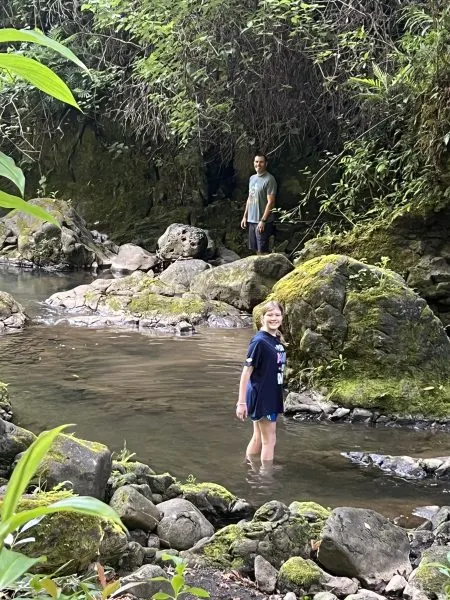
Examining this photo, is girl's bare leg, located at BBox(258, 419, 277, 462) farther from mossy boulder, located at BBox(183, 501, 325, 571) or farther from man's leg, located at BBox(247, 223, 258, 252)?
man's leg, located at BBox(247, 223, 258, 252)

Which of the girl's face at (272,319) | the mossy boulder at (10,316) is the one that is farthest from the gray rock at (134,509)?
the mossy boulder at (10,316)

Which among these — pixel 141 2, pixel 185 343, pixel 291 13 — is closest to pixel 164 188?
pixel 141 2

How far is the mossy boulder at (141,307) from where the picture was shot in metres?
11.2

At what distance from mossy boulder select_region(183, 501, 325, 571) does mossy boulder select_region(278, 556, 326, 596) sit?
228 mm

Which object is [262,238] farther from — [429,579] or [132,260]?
[429,579]

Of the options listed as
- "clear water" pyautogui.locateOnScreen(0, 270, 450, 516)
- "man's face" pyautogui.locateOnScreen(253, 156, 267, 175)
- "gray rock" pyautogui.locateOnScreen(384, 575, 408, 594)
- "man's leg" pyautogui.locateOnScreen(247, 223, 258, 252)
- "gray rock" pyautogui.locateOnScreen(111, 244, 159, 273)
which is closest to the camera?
"gray rock" pyautogui.locateOnScreen(384, 575, 408, 594)

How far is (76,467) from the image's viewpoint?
3.92 metres

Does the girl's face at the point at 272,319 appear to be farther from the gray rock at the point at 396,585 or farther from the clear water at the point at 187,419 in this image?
the gray rock at the point at 396,585

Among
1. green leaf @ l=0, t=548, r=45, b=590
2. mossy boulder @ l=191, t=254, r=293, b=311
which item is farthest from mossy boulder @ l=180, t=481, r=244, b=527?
mossy boulder @ l=191, t=254, r=293, b=311

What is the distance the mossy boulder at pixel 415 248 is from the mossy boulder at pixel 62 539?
7123 mm

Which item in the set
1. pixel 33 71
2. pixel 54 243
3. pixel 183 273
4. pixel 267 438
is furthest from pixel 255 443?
pixel 54 243

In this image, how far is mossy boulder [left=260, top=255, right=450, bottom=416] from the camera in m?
7.05

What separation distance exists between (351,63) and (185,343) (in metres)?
5.43

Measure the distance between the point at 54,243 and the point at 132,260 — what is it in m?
2.06
